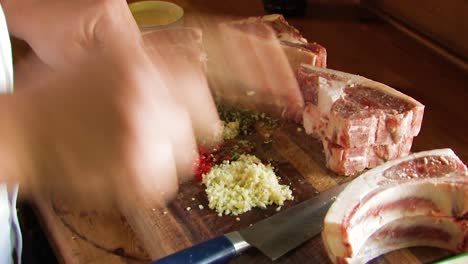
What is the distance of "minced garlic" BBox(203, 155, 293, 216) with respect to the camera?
51.9 inches

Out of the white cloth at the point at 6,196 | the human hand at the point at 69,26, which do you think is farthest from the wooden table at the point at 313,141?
the human hand at the point at 69,26

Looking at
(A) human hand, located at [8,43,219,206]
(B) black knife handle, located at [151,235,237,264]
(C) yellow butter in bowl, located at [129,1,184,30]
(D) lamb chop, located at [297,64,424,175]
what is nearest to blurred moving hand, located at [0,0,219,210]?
(A) human hand, located at [8,43,219,206]

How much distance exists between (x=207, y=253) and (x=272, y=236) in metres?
0.16

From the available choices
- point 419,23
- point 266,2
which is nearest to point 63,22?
point 266,2

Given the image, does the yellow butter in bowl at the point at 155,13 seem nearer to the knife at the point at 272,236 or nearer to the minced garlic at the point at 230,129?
the minced garlic at the point at 230,129

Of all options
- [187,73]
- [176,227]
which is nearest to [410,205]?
[176,227]

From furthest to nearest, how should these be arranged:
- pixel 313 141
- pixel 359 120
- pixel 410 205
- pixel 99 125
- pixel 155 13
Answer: pixel 155 13, pixel 313 141, pixel 359 120, pixel 410 205, pixel 99 125

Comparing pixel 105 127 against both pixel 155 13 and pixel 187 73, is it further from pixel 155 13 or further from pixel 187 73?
pixel 155 13

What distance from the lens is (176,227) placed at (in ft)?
4.21

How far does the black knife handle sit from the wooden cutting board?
0.06m

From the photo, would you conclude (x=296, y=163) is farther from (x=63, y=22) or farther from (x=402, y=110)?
(x=63, y=22)

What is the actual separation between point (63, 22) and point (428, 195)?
Result: 0.98 metres

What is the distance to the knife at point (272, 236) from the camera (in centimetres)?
114

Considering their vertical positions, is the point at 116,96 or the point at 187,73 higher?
the point at 116,96
